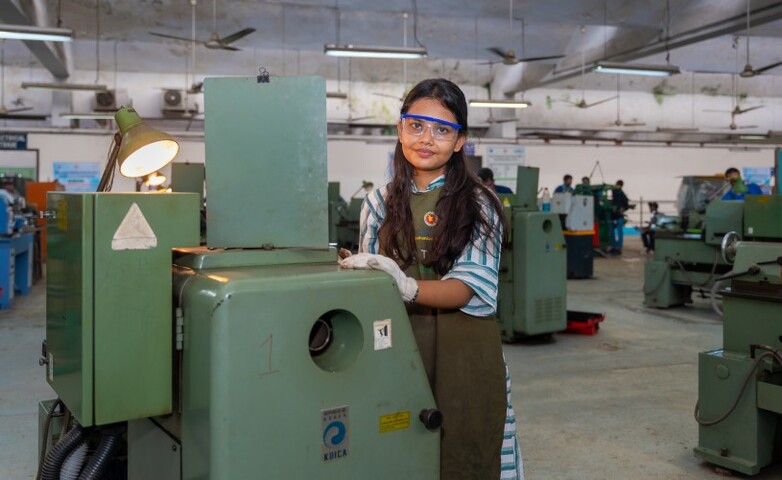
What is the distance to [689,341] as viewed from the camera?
4.83 m

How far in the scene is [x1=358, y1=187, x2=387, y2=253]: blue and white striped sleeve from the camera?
4.66 ft

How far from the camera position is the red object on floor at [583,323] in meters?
5.05

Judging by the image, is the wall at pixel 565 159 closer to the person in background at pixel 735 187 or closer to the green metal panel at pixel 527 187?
the person in background at pixel 735 187

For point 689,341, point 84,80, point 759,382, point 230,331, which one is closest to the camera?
point 230,331

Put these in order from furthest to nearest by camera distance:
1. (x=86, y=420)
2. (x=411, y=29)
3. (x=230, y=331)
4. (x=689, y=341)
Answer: (x=411, y=29)
(x=689, y=341)
(x=86, y=420)
(x=230, y=331)

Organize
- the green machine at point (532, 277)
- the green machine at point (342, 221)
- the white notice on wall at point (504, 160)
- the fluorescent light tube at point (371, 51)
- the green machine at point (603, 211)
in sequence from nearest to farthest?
the green machine at point (532, 277)
the fluorescent light tube at point (371, 51)
the green machine at point (342, 221)
the green machine at point (603, 211)
the white notice on wall at point (504, 160)

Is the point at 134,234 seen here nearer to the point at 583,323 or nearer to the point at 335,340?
the point at 335,340

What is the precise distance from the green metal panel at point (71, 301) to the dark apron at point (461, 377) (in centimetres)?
58

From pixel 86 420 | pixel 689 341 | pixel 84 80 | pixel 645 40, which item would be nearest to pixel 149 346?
pixel 86 420

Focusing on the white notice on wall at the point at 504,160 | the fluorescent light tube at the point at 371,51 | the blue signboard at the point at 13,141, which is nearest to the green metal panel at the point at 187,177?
the fluorescent light tube at the point at 371,51

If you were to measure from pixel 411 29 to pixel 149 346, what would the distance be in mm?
8714

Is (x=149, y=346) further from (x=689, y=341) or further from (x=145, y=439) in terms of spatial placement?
(x=689, y=341)

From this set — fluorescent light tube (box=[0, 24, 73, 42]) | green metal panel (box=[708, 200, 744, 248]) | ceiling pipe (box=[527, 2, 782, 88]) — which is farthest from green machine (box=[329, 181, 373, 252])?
green metal panel (box=[708, 200, 744, 248])

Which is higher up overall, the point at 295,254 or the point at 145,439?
the point at 295,254
